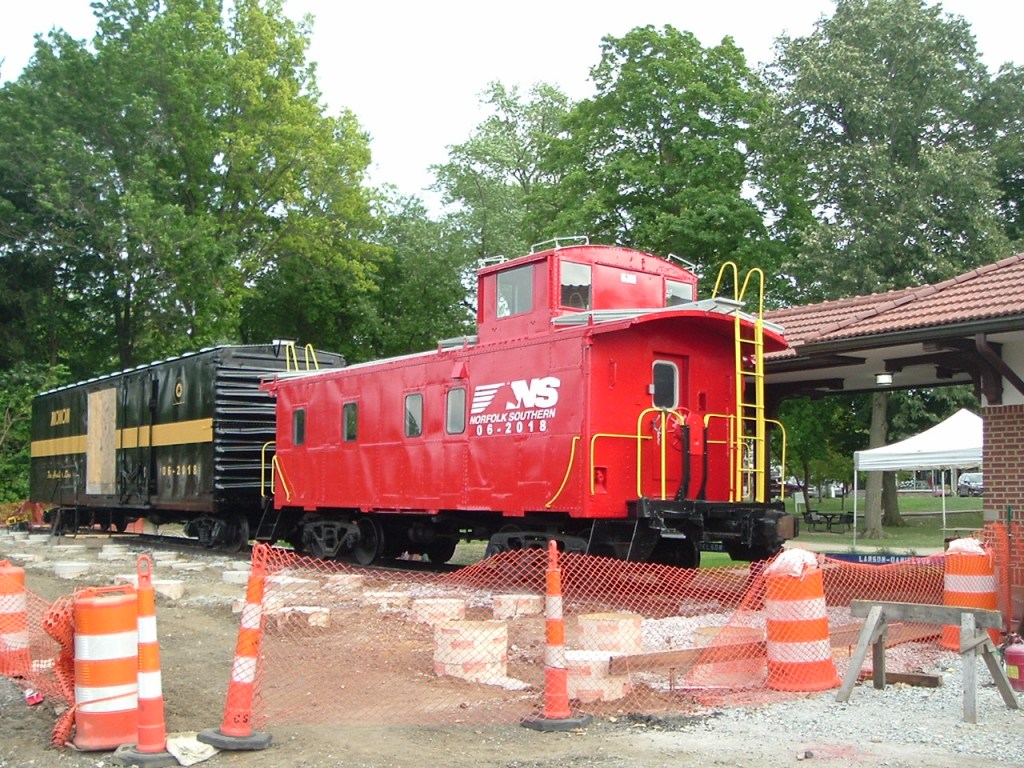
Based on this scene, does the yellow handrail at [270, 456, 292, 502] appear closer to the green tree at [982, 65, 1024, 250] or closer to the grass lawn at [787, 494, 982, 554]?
the grass lawn at [787, 494, 982, 554]

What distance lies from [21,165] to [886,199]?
82.1 ft

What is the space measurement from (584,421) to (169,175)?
26331 millimetres

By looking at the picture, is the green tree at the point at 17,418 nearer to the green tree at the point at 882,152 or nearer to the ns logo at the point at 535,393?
the green tree at the point at 882,152

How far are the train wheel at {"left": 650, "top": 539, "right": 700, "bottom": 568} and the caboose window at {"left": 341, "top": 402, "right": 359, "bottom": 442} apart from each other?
16.5 ft

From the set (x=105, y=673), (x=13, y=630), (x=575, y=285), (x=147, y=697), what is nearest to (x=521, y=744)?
(x=147, y=697)

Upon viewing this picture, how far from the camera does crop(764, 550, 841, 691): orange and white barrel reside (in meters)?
7.88

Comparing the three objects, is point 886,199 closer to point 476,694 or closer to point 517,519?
point 517,519

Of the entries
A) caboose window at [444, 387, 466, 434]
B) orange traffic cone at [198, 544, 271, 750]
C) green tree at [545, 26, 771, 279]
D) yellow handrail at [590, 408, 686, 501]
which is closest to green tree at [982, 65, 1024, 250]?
green tree at [545, 26, 771, 279]

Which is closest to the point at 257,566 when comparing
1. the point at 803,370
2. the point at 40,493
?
the point at 803,370

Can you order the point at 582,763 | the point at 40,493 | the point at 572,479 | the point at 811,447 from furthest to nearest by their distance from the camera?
the point at 811,447, the point at 40,493, the point at 572,479, the point at 582,763

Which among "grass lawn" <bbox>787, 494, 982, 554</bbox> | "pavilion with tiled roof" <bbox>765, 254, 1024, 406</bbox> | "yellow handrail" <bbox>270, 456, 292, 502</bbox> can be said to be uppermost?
"pavilion with tiled roof" <bbox>765, 254, 1024, 406</bbox>

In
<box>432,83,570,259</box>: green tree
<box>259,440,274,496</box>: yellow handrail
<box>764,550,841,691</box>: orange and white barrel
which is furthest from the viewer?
<box>432,83,570,259</box>: green tree

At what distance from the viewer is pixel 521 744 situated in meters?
6.45

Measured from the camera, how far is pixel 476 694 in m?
7.77
